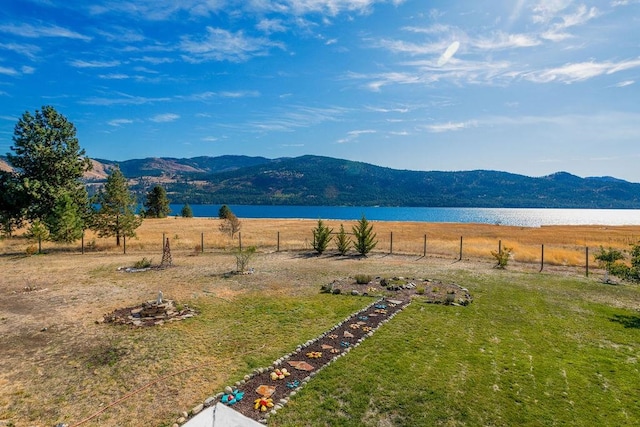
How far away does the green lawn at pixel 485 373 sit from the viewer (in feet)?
23.3

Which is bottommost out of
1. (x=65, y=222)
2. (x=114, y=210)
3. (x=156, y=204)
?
(x=65, y=222)

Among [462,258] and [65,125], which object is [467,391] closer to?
[462,258]

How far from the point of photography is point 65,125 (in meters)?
33.7

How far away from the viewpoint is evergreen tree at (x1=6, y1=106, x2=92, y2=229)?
1225 inches

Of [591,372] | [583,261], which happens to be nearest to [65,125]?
[591,372]

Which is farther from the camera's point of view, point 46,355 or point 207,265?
point 207,265

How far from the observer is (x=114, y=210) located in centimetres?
3416

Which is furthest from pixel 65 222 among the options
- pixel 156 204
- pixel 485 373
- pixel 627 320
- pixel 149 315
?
pixel 156 204

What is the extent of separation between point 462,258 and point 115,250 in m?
32.6

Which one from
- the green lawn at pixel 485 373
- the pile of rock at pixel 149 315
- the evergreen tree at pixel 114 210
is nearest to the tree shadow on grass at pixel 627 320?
the green lawn at pixel 485 373

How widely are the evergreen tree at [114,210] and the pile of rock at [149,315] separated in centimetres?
2281

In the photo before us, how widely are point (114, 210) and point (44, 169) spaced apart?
7.07 meters

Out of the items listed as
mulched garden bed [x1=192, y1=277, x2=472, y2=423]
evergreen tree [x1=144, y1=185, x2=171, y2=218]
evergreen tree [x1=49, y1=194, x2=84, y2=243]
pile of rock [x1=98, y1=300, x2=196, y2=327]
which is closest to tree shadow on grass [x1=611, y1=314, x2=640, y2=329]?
mulched garden bed [x1=192, y1=277, x2=472, y2=423]

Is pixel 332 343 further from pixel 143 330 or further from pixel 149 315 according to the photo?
pixel 149 315
